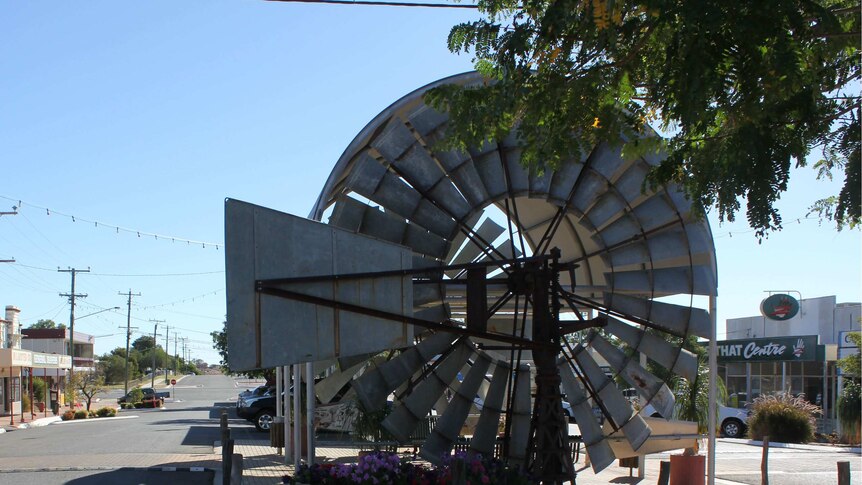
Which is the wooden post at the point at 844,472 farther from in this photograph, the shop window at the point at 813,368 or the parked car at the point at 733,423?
the shop window at the point at 813,368

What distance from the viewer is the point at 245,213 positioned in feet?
27.2

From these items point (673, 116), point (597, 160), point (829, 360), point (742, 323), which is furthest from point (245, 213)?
point (742, 323)

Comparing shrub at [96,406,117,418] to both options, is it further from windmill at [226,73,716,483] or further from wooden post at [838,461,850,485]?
wooden post at [838,461,850,485]

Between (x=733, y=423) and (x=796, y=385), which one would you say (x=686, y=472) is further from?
(x=796, y=385)

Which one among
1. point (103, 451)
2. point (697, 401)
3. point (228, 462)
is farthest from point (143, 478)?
point (697, 401)

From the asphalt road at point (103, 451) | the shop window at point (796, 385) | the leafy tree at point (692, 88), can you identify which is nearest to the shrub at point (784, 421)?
the shop window at point (796, 385)

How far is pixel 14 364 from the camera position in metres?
44.0

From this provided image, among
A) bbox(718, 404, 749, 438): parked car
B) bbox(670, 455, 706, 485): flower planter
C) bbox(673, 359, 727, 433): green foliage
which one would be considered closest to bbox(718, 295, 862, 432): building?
bbox(718, 404, 749, 438): parked car

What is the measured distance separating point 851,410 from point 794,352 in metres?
8.84

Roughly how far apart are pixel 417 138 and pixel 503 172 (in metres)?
1.34

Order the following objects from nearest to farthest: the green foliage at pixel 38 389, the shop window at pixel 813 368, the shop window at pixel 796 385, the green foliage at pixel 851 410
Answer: the green foliage at pixel 851 410 → the shop window at pixel 813 368 → the shop window at pixel 796 385 → the green foliage at pixel 38 389

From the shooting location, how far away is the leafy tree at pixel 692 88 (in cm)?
746

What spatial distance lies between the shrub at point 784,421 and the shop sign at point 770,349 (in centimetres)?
638

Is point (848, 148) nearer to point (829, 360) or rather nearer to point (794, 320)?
point (829, 360)
